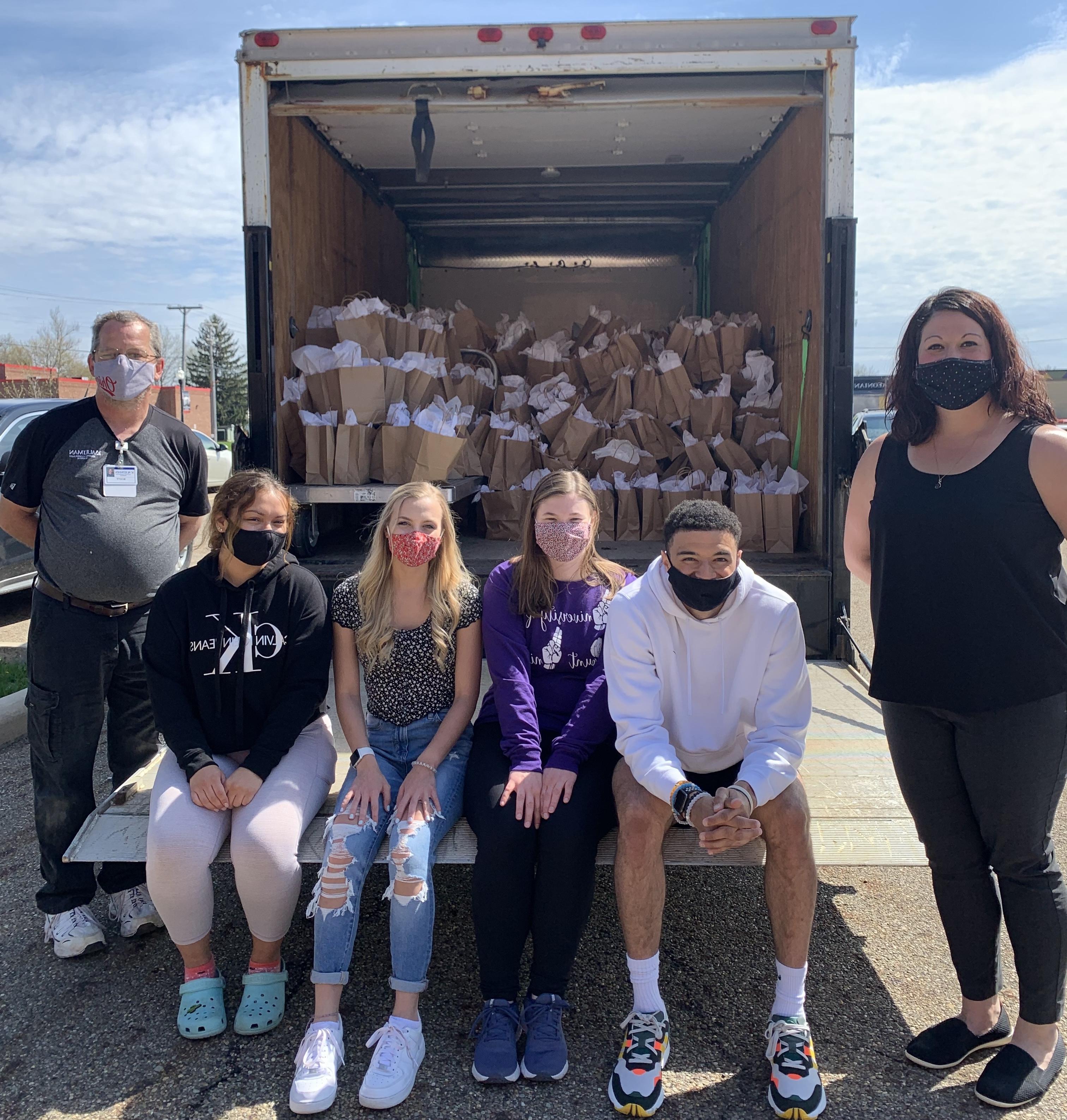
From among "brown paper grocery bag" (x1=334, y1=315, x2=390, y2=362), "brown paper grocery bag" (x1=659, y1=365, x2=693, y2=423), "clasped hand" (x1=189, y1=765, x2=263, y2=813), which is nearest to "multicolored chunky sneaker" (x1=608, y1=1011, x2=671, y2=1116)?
"clasped hand" (x1=189, y1=765, x2=263, y2=813)

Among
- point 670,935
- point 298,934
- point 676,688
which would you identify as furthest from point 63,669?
point 670,935

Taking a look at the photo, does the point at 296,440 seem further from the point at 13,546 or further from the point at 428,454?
the point at 13,546

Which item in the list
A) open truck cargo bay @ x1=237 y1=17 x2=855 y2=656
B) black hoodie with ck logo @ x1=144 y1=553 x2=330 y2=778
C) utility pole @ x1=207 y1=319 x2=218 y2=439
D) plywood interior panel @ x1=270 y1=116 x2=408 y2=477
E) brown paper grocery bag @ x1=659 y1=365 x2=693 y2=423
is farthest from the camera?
utility pole @ x1=207 y1=319 x2=218 y2=439

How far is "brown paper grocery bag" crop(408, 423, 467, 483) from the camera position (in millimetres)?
4438

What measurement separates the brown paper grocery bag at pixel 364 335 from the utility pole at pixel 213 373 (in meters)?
35.9

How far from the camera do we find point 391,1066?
212 centimetres

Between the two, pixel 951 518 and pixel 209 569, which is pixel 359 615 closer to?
pixel 209 569

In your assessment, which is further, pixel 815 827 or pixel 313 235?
pixel 313 235

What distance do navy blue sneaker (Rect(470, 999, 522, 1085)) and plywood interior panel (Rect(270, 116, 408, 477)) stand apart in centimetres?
273

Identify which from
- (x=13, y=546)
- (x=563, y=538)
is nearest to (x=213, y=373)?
(x=13, y=546)

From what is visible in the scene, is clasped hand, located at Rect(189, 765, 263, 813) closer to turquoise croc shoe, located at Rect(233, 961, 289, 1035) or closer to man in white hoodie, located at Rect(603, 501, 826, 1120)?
turquoise croc shoe, located at Rect(233, 961, 289, 1035)

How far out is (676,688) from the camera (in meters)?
2.48

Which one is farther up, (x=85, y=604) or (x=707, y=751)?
(x=85, y=604)

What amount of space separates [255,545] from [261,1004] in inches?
47.3
